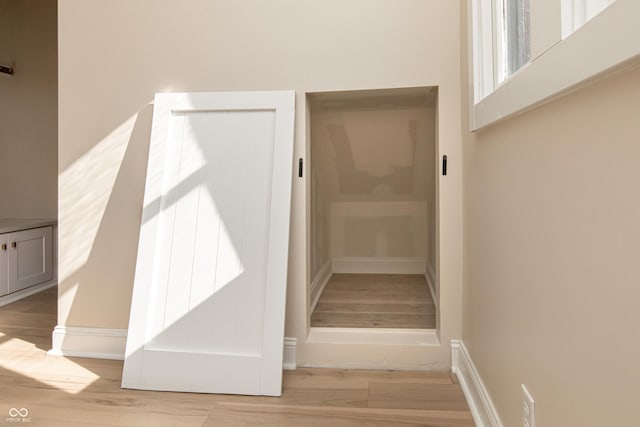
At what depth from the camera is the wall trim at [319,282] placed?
3.73 metres

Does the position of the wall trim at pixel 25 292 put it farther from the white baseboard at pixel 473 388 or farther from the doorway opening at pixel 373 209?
the white baseboard at pixel 473 388

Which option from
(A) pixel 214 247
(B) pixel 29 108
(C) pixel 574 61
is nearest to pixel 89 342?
(A) pixel 214 247

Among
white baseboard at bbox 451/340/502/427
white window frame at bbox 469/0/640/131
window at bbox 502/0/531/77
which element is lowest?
white baseboard at bbox 451/340/502/427

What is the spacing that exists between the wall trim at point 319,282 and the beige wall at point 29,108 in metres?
2.72

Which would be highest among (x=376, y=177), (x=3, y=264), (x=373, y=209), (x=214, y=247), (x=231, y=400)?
(x=376, y=177)

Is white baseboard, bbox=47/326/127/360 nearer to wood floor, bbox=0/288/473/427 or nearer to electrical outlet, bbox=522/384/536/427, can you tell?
wood floor, bbox=0/288/473/427

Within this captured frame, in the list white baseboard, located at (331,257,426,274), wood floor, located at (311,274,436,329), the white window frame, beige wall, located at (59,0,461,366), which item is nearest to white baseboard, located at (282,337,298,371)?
beige wall, located at (59,0,461,366)

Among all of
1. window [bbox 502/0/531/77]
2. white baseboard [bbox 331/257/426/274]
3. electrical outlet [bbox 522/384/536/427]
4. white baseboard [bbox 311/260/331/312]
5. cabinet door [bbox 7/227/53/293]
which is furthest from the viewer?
white baseboard [bbox 331/257/426/274]

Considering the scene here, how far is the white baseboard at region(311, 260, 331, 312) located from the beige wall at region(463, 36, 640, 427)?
6.39ft

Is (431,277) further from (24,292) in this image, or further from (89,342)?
(24,292)

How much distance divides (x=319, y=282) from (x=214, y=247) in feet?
5.59

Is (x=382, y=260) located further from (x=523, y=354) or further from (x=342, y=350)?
(x=523, y=354)

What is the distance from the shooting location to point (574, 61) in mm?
1004

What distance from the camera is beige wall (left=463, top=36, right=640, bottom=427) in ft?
2.82
